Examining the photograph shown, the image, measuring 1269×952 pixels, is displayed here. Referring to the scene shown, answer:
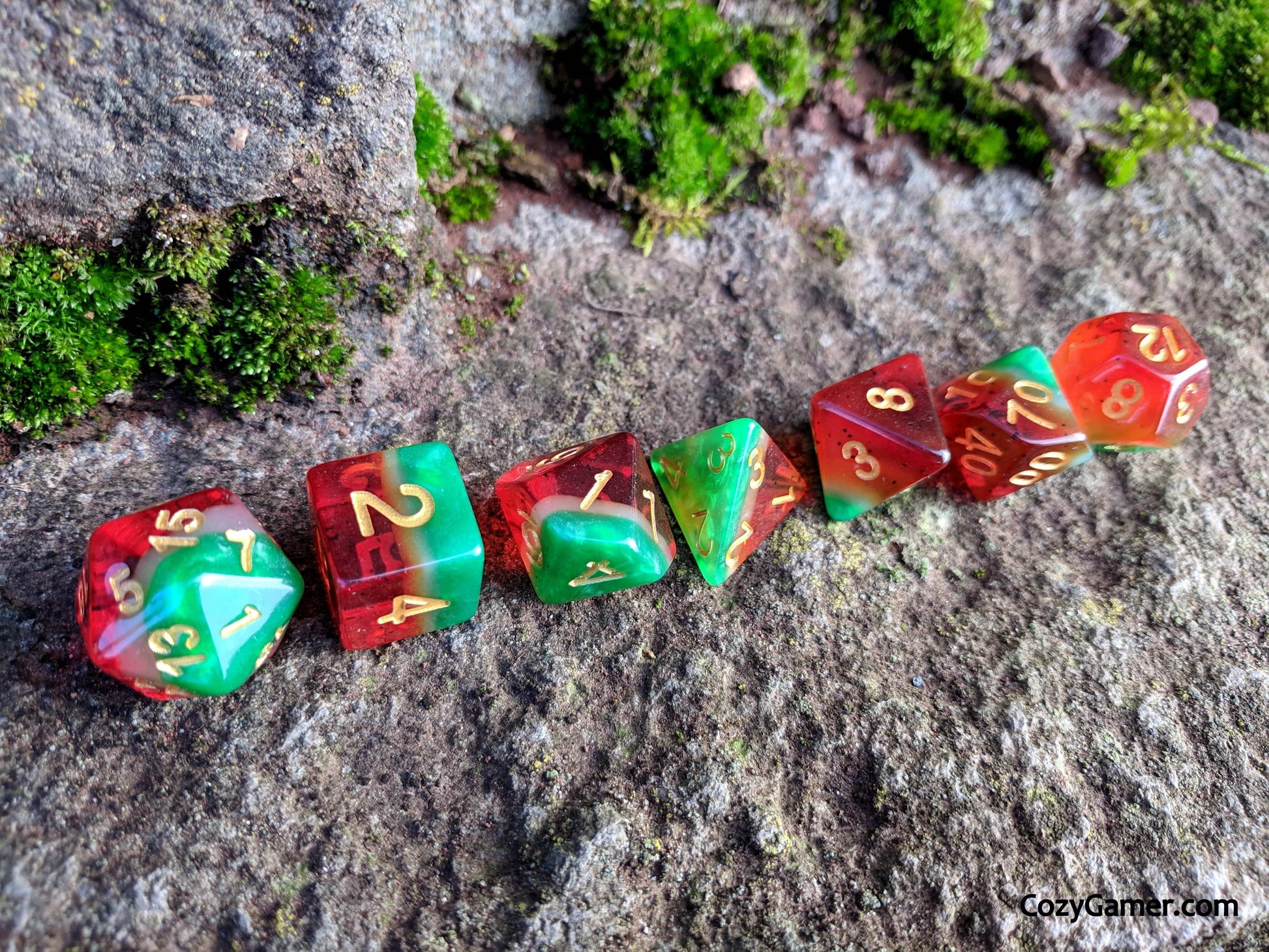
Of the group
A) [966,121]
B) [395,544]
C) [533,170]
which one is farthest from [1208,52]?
[395,544]

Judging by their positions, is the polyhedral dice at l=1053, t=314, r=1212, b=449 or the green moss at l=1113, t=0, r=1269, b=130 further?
the green moss at l=1113, t=0, r=1269, b=130

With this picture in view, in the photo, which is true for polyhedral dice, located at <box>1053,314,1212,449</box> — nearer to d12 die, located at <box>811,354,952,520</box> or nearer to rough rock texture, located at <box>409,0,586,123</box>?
d12 die, located at <box>811,354,952,520</box>

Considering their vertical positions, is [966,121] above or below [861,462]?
above

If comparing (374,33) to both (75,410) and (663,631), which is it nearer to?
(75,410)

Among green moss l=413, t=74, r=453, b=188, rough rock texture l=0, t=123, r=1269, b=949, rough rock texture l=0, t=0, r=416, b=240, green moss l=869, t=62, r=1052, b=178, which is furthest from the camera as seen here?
green moss l=869, t=62, r=1052, b=178

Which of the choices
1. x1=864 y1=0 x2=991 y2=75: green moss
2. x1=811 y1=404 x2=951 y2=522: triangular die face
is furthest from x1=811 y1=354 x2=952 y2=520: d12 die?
x1=864 y1=0 x2=991 y2=75: green moss

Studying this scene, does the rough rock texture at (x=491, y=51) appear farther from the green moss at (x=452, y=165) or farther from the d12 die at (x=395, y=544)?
the d12 die at (x=395, y=544)

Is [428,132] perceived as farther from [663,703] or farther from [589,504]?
[663,703]
